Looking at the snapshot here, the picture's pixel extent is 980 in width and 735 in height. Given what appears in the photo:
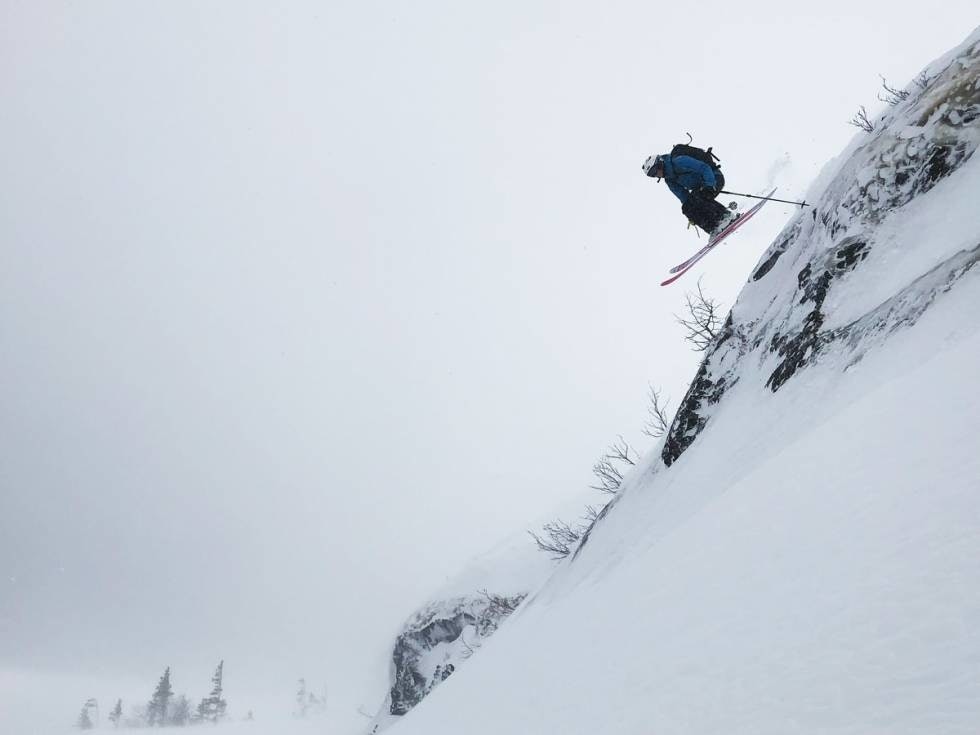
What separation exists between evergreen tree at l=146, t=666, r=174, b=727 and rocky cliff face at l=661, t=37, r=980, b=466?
103046 mm

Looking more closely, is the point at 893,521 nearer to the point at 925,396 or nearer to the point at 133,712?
the point at 925,396

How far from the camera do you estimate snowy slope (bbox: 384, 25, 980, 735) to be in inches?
60.8

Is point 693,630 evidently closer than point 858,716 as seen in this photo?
A: No

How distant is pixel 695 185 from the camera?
34.5 ft

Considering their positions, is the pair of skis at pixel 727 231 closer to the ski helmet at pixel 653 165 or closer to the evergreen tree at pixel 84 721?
the ski helmet at pixel 653 165

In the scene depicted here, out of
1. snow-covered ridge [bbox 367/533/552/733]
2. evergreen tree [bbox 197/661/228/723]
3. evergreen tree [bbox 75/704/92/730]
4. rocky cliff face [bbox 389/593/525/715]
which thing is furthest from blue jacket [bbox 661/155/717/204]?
evergreen tree [bbox 75/704/92/730]

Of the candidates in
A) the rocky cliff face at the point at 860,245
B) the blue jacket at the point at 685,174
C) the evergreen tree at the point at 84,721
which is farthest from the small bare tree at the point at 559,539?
the evergreen tree at the point at 84,721

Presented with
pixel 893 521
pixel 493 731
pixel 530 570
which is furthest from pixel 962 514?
pixel 530 570

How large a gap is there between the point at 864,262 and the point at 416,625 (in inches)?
1448

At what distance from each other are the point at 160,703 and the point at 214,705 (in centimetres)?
880

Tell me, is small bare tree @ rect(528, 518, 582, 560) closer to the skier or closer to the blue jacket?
the skier

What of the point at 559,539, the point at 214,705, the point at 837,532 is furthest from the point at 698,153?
the point at 214,705

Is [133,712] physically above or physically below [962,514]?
above

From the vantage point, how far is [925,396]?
10.9ft
